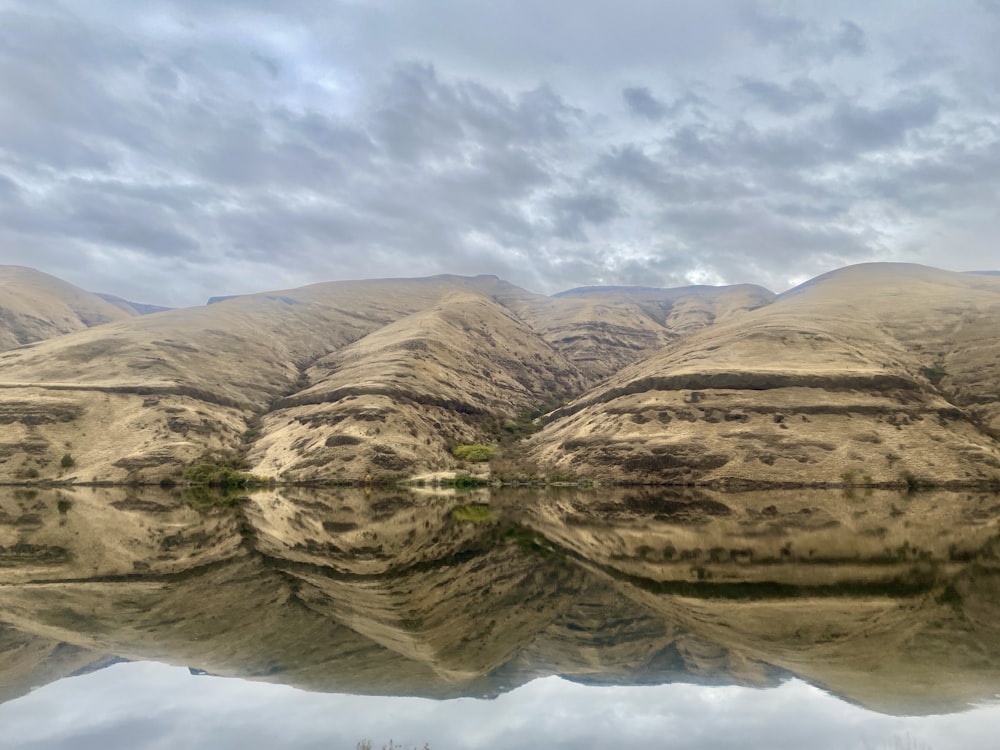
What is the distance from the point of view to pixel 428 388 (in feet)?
427

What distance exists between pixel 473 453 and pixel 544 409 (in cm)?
5334

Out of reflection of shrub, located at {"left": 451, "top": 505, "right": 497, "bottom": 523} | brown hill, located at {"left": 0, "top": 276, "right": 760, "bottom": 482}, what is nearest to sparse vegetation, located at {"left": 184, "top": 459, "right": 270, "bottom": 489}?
brown hill, located at {"left": 0, "top": 276, "right": 760, "bottom": 482}

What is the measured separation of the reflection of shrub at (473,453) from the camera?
364ft

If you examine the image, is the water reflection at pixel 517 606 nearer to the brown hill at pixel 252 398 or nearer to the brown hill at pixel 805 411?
the brown hill at pixel 805 411

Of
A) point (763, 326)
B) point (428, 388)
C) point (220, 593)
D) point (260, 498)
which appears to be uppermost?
point (763, 326)

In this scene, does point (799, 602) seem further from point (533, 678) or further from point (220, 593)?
point (220, 593)

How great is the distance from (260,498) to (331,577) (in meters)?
54.8

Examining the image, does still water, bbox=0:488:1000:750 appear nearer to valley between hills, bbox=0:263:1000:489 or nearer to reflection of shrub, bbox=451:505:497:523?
reflection of shrub, bbox=451:505:497:523

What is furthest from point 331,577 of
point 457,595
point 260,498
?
point 260,498

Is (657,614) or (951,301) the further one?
(951,301)

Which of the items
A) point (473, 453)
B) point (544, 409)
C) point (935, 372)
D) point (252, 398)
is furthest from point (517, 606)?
point (544, 409)

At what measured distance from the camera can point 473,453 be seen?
111 metres

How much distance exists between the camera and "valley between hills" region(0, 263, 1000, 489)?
87.8 m

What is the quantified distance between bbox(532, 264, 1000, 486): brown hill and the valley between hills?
349 mm
